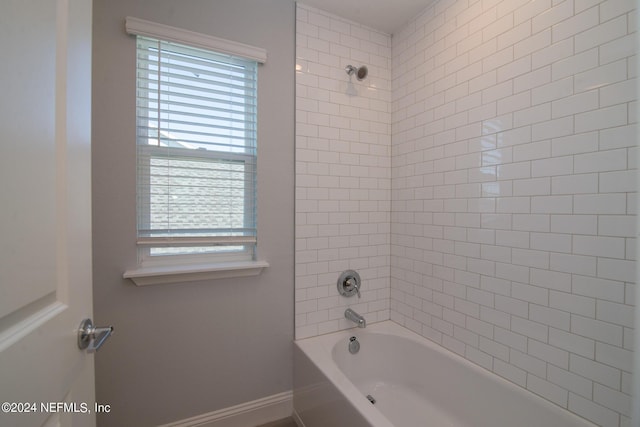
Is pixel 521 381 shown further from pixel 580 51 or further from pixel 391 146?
pixel 391 146

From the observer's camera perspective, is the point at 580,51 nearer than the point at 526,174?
Yes

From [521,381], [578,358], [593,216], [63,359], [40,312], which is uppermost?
[593,216]

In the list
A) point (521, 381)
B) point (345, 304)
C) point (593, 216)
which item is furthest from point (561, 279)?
point (345, 304)

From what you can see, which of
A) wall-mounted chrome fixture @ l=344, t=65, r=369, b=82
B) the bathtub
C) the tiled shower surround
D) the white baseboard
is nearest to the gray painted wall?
the white baseboard

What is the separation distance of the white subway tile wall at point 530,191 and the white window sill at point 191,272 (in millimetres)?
1164

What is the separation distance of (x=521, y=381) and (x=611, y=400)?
0.32 m

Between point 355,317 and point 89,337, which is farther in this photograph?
point 355,317

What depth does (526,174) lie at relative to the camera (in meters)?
1.21

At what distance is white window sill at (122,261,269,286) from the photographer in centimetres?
136

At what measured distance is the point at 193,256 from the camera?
152 cm

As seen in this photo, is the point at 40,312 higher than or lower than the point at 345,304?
higher

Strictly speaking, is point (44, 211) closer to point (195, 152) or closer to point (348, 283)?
point (195, 152)

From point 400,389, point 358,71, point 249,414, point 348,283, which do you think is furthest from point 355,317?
point 358,71

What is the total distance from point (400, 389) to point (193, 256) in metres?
1.65
